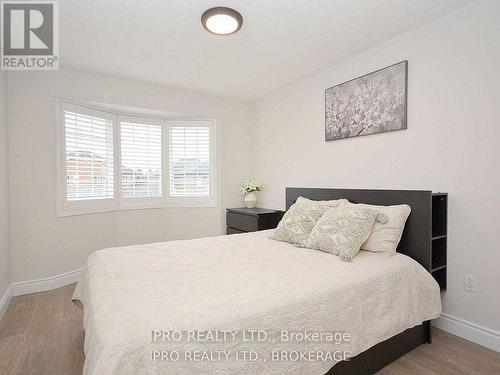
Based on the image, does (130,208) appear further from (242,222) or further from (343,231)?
(343,231)

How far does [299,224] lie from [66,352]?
6.42 feet

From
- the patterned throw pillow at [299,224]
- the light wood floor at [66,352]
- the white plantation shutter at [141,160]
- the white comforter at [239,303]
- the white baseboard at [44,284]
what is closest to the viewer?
the white comforter at [239,303]

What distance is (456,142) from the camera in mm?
2037

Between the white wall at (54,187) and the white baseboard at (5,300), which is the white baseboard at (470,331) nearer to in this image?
the white wall at (54,187)

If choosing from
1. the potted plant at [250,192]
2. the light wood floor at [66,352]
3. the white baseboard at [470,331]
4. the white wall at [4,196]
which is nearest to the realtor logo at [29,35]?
the white wall at [4,196]

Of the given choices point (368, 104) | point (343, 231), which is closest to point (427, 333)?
point (343, 231)

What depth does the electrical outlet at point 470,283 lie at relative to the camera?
6.49 feet

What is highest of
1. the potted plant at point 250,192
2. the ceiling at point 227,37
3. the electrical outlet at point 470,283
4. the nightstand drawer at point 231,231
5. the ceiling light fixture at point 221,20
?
the ceiling at point 227,37

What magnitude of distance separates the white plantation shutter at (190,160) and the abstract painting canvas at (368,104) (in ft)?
6.20

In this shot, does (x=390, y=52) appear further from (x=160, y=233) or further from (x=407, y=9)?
(x=160, y=233)

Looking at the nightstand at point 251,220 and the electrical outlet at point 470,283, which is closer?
the electrical outlet at point 470,283

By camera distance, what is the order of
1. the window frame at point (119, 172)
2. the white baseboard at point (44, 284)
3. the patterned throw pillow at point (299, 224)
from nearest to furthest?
the patterned throw pillow at point (299, 224), the white baseboard at point (44, 284), the window frame at point (119, 172)

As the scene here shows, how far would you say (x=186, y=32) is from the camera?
229 centimetres

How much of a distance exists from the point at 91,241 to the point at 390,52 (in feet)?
12.7
